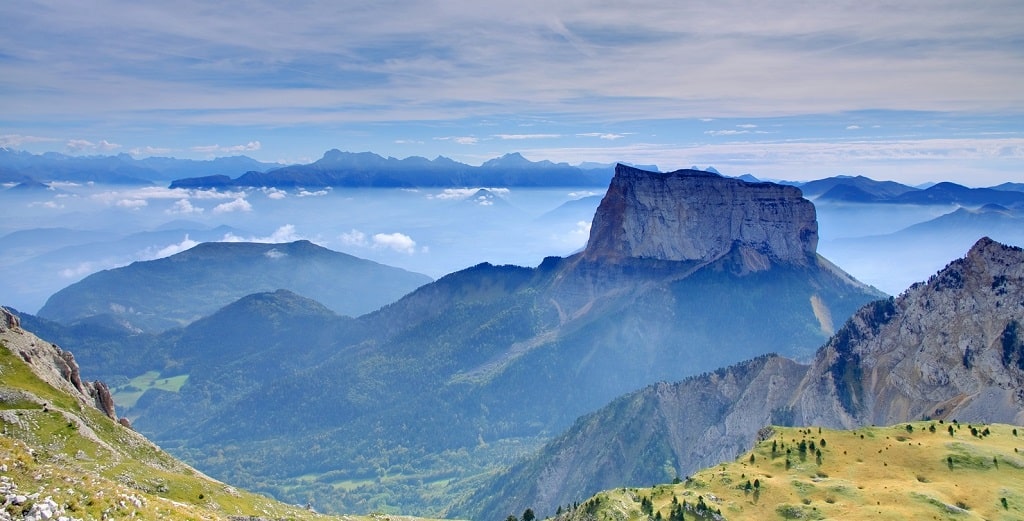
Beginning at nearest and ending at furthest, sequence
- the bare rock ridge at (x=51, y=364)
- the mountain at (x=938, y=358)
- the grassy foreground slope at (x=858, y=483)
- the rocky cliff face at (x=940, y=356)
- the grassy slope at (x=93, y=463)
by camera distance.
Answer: the grassy slope at (x=93, y=463), the grassy foreground slope at (x=858, y=483), the bare rock ridge at (x=51, y=364), the rocky cliff face at (x=940, y=356), the mountain at (x=938, y=358)

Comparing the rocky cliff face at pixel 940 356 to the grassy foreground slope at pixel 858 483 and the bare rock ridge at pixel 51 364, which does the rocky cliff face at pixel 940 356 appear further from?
the bare rock ridge at pixel 51 364

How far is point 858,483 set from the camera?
10275cm

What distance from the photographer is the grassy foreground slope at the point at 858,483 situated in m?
92.4

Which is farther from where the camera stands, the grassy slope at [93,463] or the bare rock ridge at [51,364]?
the bare rock ridge at [51,364]

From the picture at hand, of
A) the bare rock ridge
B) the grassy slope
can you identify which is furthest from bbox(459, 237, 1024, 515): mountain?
the bare rock ridge

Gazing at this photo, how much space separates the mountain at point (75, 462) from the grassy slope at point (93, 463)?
10 cm

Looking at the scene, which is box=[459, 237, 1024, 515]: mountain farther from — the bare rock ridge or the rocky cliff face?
the bare rock ridge

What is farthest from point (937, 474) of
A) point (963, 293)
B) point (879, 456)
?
point (963, 293)

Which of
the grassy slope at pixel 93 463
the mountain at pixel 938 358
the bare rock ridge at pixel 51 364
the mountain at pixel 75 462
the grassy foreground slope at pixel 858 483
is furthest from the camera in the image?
the mountain at pixel 938 358

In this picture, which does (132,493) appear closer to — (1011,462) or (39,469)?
(39,469)

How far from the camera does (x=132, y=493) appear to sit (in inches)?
2247

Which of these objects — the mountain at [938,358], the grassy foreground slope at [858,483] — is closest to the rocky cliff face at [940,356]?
the mountain at [938,358]

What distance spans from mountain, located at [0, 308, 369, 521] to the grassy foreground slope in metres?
47.9

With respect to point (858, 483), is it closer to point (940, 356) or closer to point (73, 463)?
point (940, 356)
